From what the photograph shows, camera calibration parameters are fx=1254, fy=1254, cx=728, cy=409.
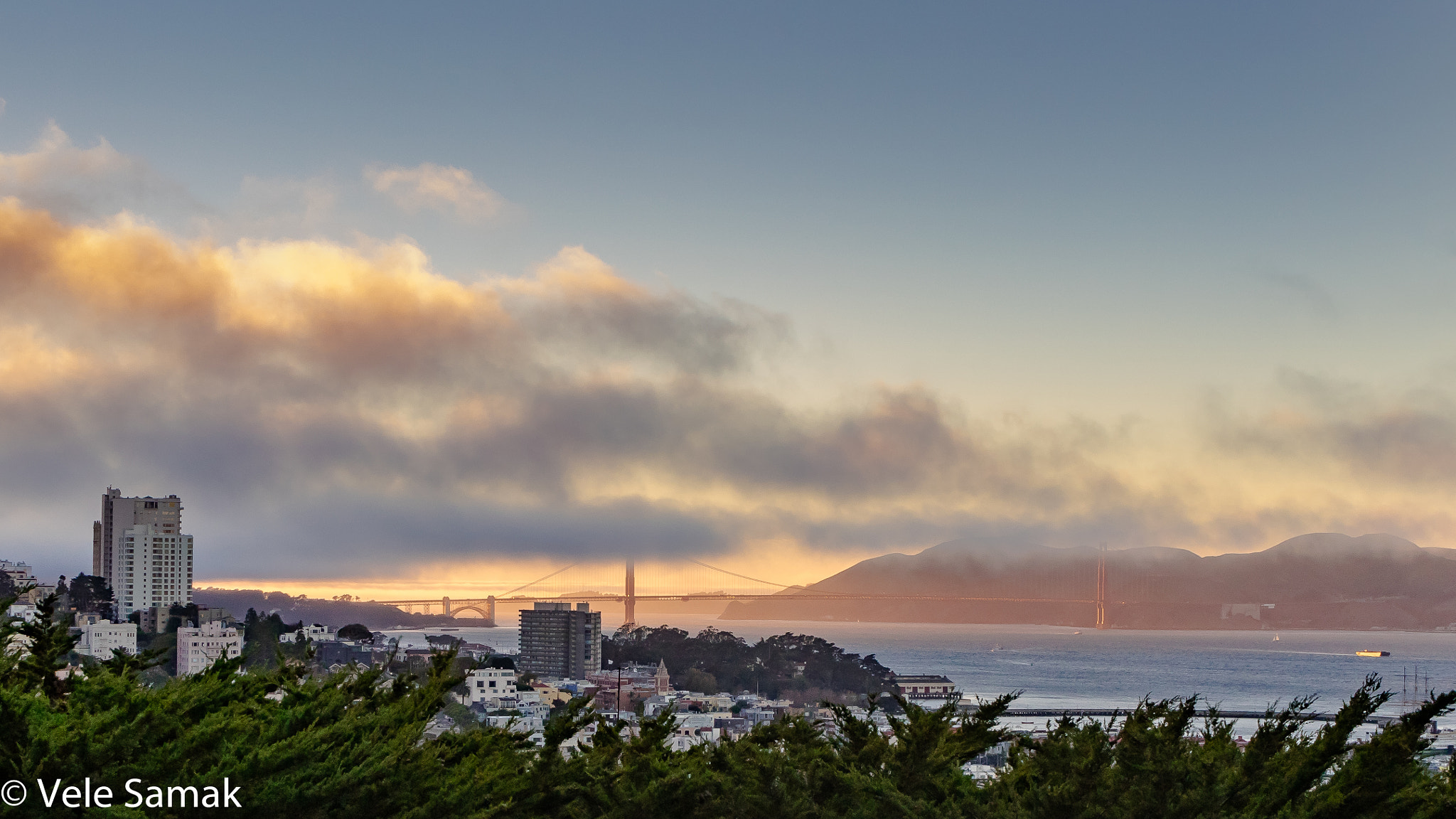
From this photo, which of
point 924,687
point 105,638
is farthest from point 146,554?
point 924,687

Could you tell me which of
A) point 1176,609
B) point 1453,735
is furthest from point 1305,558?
point 1453,735

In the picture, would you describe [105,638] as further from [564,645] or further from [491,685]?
[564,645]

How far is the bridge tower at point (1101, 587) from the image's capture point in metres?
75.4

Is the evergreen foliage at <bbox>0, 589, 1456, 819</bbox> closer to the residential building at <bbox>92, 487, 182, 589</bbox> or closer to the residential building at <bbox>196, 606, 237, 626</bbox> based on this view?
the residential building at <bbox>196, 606, 237, 626</bbox>

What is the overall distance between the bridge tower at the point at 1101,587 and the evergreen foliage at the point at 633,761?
71216 millimetres

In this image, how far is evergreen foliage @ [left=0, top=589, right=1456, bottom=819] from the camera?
4410 millimetres

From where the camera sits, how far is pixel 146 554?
5412 cm

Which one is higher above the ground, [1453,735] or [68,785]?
[68,785]

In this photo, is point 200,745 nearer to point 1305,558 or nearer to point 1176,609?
point 1176,609

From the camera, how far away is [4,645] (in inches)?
211

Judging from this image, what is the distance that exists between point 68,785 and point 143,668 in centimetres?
191

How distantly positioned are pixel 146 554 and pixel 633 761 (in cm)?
5459

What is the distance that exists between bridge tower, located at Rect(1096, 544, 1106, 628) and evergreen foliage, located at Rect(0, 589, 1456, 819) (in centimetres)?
7122

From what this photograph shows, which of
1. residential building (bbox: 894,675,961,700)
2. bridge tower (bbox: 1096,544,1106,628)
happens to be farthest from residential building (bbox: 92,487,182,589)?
bridge tower (bbox: 1096,544,1106,628)
